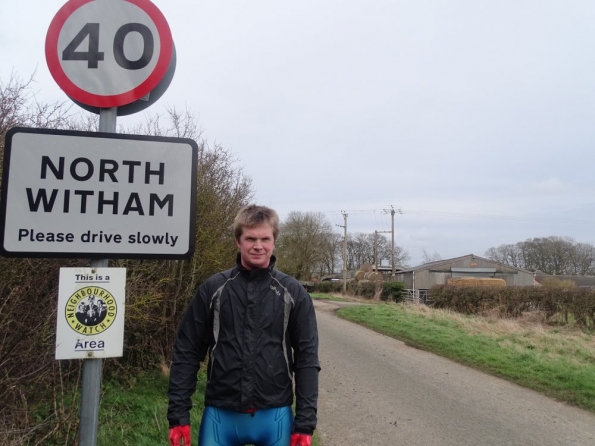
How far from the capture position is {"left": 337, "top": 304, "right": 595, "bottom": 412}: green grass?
22.2 ft

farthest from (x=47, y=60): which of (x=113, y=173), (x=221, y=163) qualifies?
(x=221, y=163)

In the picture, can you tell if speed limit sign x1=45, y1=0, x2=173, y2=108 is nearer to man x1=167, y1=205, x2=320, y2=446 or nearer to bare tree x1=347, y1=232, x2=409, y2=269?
man x1=167, y1=205, x2=320, y2=446

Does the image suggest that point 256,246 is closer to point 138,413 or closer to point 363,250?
point 138,413

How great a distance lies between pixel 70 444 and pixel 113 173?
2300 millimetres

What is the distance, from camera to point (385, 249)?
239 feet

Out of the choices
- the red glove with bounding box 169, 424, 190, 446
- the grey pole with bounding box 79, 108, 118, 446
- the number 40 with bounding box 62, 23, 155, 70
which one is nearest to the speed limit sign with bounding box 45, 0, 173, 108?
the number 40 with bounding box 62, 23, 155, 70

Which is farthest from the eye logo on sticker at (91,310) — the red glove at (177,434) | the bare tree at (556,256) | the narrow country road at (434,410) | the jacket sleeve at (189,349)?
the bare tree at (556,256)

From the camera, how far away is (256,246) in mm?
2234

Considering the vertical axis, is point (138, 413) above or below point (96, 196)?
below

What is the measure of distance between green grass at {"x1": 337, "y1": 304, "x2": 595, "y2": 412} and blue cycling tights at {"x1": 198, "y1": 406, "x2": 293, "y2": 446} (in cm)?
535

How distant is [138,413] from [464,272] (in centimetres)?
5029

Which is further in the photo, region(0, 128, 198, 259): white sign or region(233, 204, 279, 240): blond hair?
region(233, 204, 279, 240): blond hair

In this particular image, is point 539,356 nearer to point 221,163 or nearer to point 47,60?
point 221,163

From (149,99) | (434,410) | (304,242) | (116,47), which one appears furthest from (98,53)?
(304,242)
